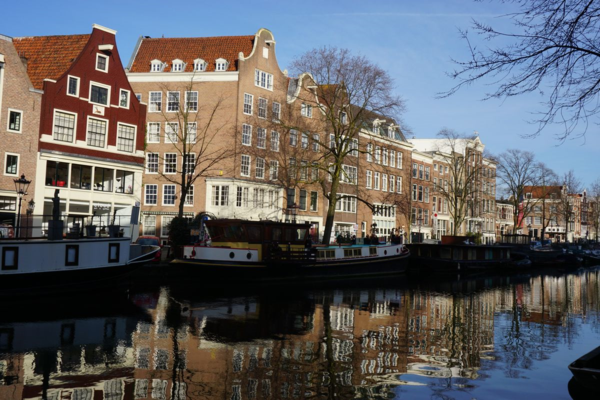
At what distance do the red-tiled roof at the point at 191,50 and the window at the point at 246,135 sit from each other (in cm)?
518

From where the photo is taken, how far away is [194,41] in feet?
175

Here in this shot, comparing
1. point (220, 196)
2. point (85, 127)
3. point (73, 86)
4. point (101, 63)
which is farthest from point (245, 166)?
point (73, 86)

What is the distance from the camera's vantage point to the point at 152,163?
5041 centimetres

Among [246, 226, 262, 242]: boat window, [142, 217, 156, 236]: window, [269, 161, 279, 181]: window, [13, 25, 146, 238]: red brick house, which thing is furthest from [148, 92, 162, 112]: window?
[246, 226, 262, 242]: boat window

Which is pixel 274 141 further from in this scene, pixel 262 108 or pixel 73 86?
pixel 73 86

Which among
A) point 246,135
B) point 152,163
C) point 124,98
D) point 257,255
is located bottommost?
point 257,255

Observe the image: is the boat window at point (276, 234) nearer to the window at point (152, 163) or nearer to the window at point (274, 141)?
the window at point (274, 141)

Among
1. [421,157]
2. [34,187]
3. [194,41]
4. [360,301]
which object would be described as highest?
[194,41]

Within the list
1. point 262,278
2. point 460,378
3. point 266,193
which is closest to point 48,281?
point 262,278

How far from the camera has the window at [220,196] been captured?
49234 millimetres

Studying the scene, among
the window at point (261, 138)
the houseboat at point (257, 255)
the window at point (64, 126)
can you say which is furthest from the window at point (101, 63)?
the houseboat at point (257, 255)

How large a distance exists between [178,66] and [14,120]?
18954 mm

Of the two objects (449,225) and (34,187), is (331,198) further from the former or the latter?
(449,225)

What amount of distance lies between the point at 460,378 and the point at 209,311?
10875mm
